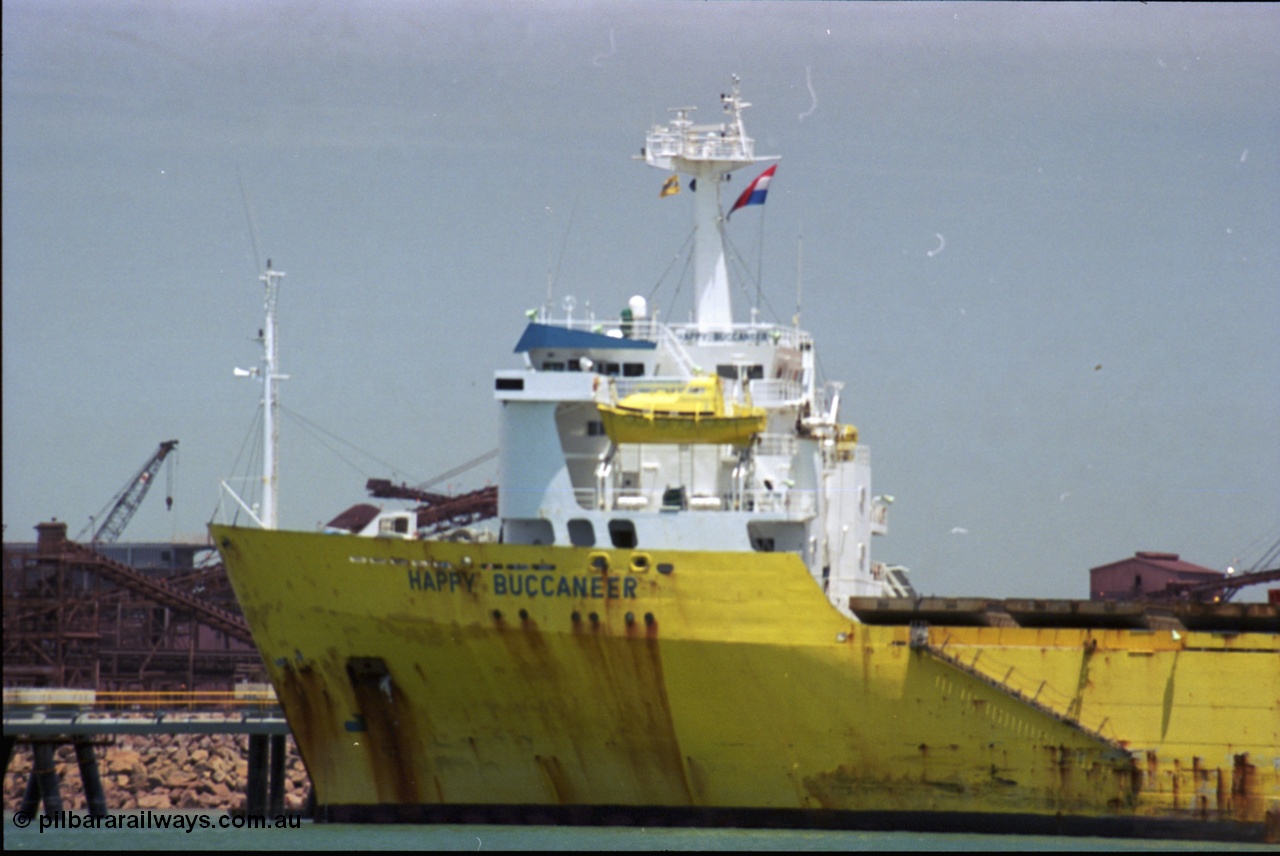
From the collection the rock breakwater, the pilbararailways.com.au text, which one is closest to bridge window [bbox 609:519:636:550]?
the pilbararailways.com.au text

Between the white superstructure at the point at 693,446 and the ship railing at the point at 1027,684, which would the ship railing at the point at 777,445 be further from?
the ship railing at the point at 1027,684

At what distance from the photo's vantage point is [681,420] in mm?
31312

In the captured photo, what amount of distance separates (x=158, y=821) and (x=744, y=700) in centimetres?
1208

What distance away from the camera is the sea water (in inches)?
1136

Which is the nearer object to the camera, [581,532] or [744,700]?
[744,700]

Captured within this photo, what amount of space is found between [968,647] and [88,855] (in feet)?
41.3

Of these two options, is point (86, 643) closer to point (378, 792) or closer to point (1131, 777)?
point (378, 792)

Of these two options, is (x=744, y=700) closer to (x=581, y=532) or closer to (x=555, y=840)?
(x=555, y=840)

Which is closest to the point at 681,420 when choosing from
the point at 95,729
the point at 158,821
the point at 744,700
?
the point at 744,700

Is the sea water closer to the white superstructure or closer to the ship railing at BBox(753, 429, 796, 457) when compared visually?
the white superstructure

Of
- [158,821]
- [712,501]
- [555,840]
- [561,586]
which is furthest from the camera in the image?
[158,821]

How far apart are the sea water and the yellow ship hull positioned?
0.37 meters

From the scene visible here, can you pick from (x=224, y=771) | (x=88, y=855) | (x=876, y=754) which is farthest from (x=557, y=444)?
(x=224, y=771)

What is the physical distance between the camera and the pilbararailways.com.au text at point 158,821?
34.3 meters
